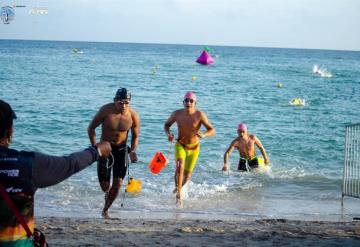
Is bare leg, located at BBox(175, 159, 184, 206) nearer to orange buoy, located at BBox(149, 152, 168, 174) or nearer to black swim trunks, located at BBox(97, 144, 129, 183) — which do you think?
orange buoy, located at BBox(149, 152, 168, 174)

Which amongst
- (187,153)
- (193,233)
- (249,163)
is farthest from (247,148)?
(193,233)

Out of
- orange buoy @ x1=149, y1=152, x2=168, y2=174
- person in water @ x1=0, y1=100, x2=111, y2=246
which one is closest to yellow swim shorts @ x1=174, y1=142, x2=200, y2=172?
orange buoy @ x1=149, y1=152, x2=168, y2=174

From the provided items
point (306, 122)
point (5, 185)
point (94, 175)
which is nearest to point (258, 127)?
point (306, 122)

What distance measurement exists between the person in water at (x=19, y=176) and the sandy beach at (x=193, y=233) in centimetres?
315

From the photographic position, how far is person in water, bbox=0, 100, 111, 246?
3057 millimetres

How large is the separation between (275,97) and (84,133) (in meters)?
17.1

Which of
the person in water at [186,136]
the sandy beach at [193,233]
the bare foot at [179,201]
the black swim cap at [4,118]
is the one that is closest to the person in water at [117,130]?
the sandy beach at [193,233]

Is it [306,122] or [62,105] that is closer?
[306,122]

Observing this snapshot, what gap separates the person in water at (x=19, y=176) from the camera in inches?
120

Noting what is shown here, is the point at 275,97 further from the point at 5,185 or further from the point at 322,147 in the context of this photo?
the point at 5,185

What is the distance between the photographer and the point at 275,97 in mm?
33625

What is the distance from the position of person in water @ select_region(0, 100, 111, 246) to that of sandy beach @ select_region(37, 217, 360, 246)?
3.15 m

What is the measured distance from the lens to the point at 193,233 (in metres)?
7.00

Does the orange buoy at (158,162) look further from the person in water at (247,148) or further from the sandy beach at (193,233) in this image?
the sandy beach at (193,233)
